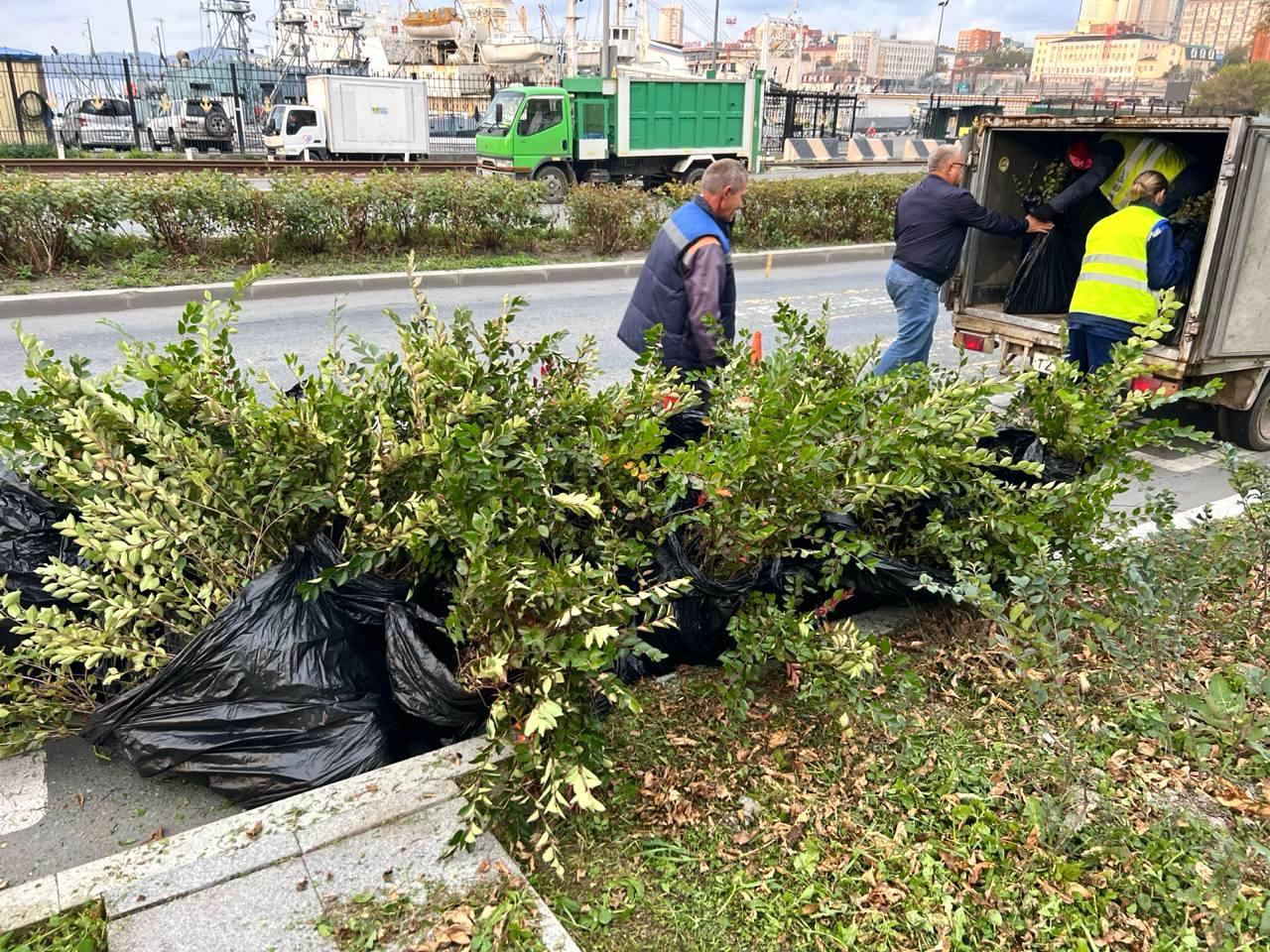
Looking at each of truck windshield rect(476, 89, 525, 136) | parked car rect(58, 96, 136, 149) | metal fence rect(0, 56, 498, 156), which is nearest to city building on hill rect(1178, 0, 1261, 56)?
metal fence rect(0, 56, 498, 156)

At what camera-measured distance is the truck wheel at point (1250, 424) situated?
6.52 metres

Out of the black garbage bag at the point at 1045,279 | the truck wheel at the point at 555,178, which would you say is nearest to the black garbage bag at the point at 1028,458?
the black garbage bag at the point at 1045,279

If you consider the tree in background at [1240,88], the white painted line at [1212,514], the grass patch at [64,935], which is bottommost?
the white painted line at [1212,514]

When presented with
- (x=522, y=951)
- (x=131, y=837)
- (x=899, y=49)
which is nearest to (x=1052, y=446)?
Result: (x=522, y=951)

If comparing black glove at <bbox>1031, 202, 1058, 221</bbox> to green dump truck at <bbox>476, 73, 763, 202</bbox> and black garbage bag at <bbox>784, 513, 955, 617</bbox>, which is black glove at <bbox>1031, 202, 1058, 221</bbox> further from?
green dump truck at <bbox>476, 73, 763, 202</bbox>

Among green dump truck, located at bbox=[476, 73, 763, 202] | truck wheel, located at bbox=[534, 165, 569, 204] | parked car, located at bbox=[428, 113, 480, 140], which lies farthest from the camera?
parked car, located at bbox=[428, 113, 480, 140]

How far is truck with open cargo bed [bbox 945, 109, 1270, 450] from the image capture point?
5.52 meters

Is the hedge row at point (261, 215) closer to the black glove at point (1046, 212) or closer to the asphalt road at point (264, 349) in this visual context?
the asphalt road at point (264, 349)

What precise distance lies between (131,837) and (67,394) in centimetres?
144

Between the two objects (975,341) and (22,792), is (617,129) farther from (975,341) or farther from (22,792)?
(22,792)

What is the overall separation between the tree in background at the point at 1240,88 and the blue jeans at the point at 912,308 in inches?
2228

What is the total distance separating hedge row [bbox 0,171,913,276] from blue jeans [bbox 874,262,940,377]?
7038 mm

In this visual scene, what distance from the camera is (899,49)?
501 ft

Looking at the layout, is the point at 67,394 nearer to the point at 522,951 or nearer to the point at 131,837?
the point at 131,837
